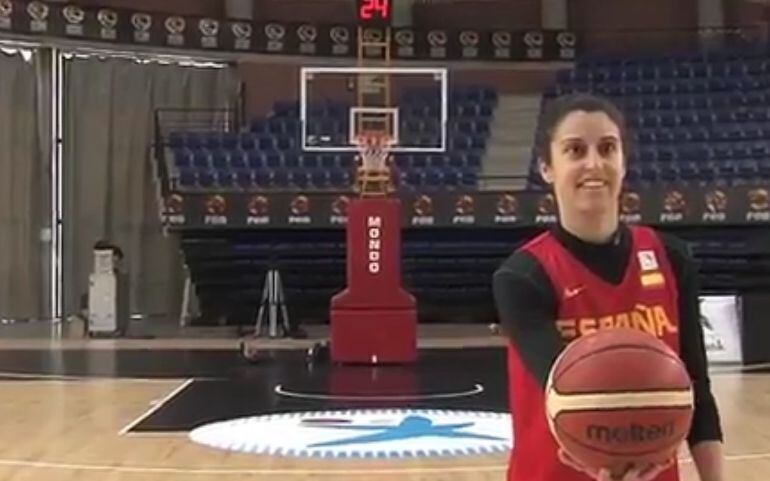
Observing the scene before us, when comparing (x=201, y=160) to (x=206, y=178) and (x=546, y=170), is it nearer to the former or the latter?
(x=206, y=178)

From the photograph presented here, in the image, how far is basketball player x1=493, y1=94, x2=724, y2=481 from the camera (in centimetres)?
202

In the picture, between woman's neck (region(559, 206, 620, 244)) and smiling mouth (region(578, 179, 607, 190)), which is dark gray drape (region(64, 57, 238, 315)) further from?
smiling mouth (region(578, 179, 607, 190))

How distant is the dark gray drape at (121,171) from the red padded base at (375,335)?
A: 785cm

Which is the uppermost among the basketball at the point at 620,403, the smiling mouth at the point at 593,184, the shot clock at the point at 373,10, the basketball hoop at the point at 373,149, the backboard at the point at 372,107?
the shot clock at the point at 373,10

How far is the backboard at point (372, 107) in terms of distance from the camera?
1583cm

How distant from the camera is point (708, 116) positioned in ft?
63.6

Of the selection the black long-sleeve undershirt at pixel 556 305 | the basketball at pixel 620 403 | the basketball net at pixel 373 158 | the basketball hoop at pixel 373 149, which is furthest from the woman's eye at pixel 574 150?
the basketball hoop at pixel 373 149

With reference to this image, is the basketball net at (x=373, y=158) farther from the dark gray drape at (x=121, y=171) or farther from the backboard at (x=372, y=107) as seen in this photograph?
the dark gray drape at (x=121, y=171)

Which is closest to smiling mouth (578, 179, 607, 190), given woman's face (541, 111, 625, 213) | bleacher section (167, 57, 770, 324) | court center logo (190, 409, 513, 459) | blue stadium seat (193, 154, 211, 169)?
woman's face (541, 111, 625, 213)

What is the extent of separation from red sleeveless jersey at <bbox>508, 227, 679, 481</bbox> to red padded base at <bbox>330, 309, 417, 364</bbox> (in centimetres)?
1057

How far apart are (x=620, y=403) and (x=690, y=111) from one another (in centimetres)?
1835

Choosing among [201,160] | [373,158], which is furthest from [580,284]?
[201,160]

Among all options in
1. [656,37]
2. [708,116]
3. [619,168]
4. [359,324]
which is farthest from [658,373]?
[656,37]

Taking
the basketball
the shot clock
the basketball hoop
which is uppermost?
the shot clock
